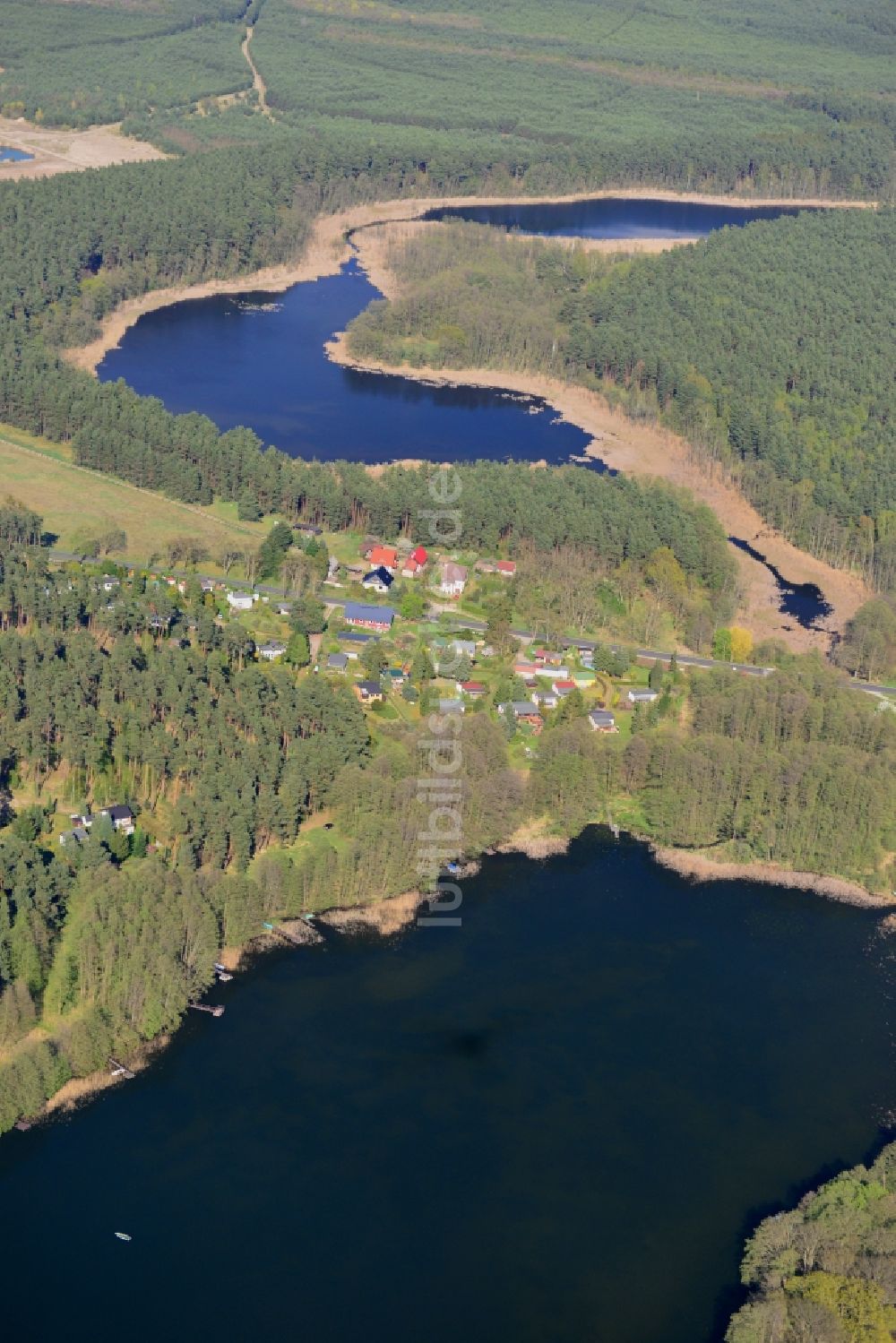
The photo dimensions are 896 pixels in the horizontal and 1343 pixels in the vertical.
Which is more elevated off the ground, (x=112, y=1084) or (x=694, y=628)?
(x=694, y=628)

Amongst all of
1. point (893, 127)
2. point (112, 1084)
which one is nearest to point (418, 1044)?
point (112, 1084)

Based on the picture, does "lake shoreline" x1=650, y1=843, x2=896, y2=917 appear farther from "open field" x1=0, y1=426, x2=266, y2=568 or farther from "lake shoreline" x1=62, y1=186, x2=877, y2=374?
"lake shoreline" x1=62, y1=186, x2=877, y2=374

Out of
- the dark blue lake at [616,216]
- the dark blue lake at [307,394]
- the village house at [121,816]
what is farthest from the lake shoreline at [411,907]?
the dark blue lake at [616,216]

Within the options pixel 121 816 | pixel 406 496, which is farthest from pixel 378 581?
pixel 121 816

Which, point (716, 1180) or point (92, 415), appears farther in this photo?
point (92, 415)

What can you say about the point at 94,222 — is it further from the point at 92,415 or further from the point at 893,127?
the point at 893,127
